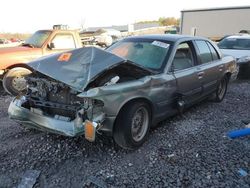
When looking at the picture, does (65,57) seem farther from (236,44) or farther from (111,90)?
(236,44)

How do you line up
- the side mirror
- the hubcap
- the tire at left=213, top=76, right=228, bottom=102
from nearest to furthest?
the hubcap
the tire at left=213, top=76, right=228, bottom=102
the side mirror

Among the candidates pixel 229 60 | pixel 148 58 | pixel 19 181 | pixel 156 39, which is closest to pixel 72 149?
pixel 19 181

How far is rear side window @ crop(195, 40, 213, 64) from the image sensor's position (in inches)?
216

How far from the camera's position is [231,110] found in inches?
238

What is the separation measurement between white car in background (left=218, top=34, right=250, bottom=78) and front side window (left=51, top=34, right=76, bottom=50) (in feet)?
16.3

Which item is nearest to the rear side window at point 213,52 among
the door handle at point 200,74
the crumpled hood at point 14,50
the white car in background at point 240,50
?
the door handle at point 200,74

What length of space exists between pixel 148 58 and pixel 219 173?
2.09m

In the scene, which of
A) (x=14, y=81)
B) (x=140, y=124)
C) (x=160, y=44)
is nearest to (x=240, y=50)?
(x=160, y=44)

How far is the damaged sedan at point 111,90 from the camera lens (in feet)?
11.4

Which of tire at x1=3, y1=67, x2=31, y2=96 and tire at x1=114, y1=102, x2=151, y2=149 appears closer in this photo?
tire at x1=114, y1=102, x2=151, y2=149

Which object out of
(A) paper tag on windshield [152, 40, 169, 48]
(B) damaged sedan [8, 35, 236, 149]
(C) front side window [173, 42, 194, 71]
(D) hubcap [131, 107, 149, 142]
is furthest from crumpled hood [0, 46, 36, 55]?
(D) hubcap [131, 107, 149, 142]

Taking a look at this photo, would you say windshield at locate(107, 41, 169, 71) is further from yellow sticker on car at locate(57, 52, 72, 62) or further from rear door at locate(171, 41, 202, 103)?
yellow sticker on car at locate(57, 52, 72, 62)

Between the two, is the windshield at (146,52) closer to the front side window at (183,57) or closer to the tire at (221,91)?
the front side window at (183,57)

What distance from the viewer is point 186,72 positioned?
4.88 metres
